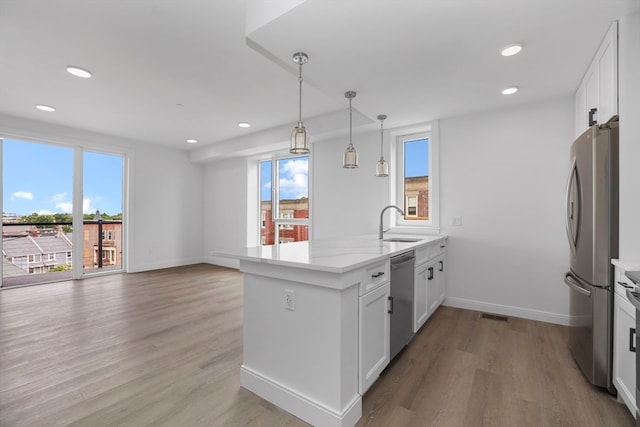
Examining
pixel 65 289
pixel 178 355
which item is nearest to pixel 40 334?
pixel 178 355

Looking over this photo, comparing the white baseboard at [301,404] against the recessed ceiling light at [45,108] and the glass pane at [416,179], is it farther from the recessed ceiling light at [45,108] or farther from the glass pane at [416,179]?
the recessed ceiling light at [45,108]

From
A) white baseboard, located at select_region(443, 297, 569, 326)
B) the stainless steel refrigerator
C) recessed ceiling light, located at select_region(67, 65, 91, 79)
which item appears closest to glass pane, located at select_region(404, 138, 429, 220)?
white baseboard, located at select_region(443, 297, 569, 326)

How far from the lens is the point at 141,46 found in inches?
96.9

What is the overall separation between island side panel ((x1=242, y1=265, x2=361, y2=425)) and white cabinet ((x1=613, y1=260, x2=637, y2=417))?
4.88 feet

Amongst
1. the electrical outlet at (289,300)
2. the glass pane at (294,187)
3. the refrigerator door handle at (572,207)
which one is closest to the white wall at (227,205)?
the glass pane at (294,187)

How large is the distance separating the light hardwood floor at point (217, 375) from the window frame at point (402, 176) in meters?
1.12

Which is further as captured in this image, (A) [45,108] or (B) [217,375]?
(A) [45,108]

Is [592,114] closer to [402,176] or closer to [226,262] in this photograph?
[402,176]

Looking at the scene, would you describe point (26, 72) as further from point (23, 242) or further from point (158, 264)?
point (158, 264)

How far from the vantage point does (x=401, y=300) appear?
7.20 ft

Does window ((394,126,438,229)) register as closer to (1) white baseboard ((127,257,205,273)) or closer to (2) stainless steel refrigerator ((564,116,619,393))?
(2) stainless steel refrigerator ((564,116,619,393))

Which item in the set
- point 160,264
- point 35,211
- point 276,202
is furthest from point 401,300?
point 35,211

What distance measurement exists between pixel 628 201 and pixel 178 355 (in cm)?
329

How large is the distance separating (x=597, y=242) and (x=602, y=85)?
3.95 ft
